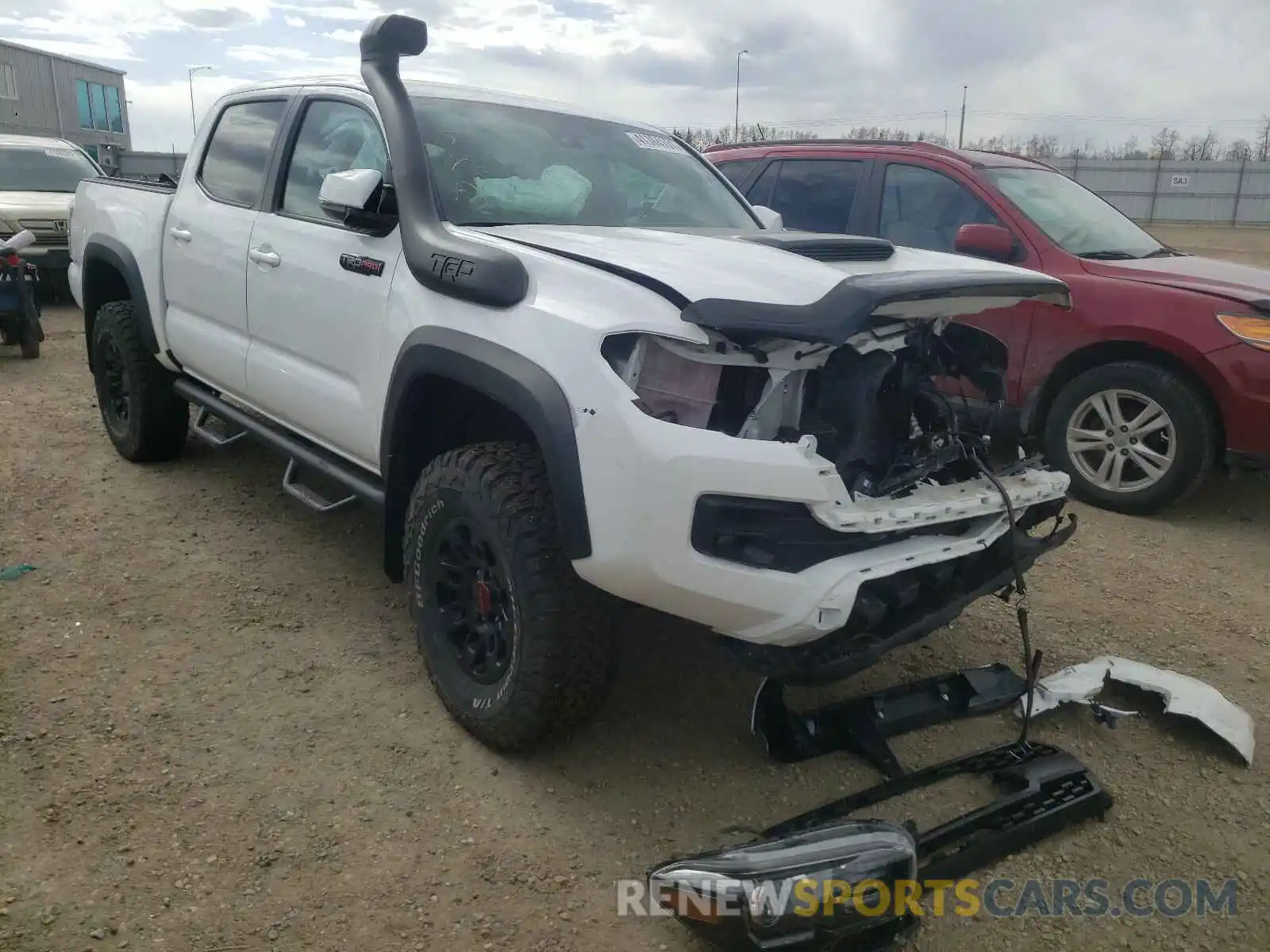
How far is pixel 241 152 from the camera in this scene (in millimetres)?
4277

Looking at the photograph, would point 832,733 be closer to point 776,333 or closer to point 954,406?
point 954,406

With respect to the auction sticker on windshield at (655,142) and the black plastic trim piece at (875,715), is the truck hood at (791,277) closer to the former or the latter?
the auction sticker on windshield at (655,142)

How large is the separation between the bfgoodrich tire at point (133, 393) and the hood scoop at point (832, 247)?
135 inches

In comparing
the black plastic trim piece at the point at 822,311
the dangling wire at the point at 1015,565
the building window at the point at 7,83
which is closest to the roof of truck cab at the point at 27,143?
the black plastic trim piece at the point at 822,311

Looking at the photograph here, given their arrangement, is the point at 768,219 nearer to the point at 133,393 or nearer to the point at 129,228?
the point at 129,228

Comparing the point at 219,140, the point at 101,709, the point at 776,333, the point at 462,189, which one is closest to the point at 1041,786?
the point at 776,333

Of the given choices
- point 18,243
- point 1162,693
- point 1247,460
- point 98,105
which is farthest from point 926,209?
point 98,105

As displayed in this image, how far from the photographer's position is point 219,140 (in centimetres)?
454

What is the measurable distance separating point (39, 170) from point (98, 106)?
31119 millimetres

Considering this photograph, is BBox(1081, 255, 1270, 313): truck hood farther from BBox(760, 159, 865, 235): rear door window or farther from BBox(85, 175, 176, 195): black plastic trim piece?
BBox(85, 175, 176, 195): black plastic trim piece

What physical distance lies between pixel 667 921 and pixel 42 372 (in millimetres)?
7366

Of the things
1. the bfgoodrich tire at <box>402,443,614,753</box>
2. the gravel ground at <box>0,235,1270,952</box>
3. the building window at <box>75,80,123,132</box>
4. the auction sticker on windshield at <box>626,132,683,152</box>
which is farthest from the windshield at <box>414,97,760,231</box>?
the building window at <box>75,80,123,132</box>

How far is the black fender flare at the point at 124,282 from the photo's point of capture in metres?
4.68

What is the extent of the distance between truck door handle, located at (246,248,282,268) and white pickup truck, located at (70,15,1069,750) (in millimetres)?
13
